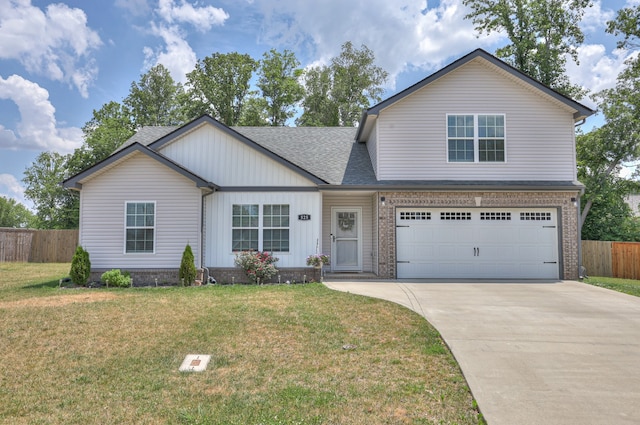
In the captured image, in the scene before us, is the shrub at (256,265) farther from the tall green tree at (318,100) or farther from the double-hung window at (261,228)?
the tall green tree at (318,100)

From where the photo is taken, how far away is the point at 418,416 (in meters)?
3.62

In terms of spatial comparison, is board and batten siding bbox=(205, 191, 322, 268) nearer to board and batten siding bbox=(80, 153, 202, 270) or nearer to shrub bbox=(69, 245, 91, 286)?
board and batten siding bbox=(80, 153, 202, 270)

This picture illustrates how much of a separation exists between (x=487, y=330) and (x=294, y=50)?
30.6 metres

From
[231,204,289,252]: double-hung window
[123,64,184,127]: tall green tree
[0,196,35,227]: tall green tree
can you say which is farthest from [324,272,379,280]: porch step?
[0,196,35,227]: tall green tree

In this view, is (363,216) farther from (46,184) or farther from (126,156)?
(46,184)

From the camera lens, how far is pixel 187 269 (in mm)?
11102

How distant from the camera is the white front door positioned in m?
13.9

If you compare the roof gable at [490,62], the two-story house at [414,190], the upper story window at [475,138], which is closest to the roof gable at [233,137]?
the two-story house at [414,190]

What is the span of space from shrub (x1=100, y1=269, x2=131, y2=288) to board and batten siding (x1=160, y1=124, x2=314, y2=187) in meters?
3.96

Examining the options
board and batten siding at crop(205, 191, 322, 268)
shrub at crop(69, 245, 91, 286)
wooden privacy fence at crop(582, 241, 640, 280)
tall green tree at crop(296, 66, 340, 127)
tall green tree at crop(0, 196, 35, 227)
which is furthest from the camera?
tall green tree at crop(0, 196, 35, 227)

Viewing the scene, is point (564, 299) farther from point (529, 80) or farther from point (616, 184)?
point (616, 184)

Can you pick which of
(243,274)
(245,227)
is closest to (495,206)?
(245,227)

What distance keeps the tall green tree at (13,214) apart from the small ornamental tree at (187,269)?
212 feet

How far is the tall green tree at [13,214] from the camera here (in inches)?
2452
